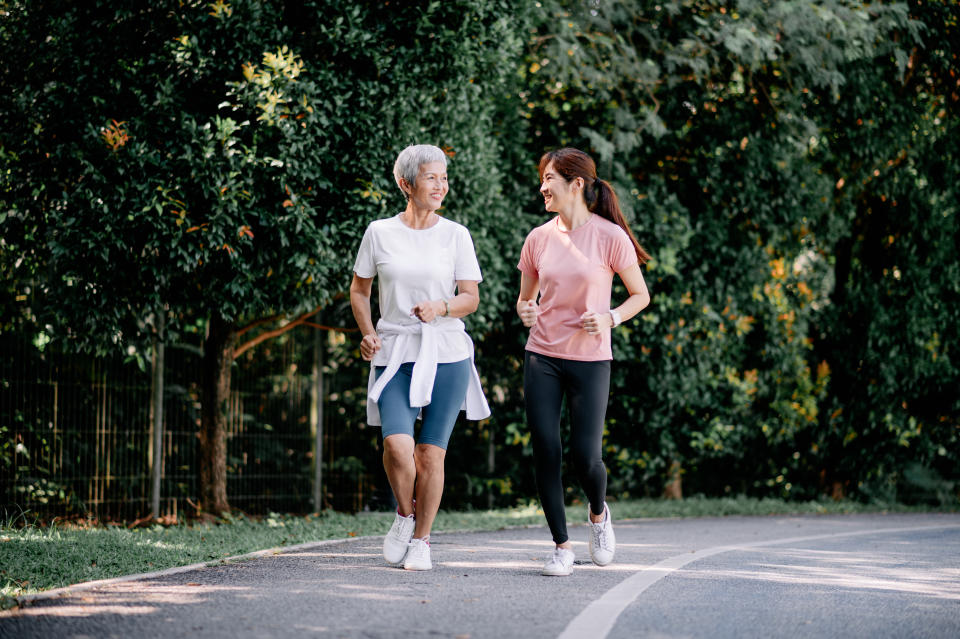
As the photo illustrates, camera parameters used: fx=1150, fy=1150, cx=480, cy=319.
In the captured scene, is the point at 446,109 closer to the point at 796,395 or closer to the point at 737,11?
the point at 737,11

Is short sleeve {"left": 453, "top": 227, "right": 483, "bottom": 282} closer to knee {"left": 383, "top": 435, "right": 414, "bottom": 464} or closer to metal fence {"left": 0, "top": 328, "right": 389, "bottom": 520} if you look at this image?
knee {"left": 383, "top": 435, "right": 414, "bottom": 464}

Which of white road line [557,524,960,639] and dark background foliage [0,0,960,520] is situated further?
dark background foliage [0,0,960,520]

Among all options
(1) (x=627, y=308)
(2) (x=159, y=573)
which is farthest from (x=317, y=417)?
(1) (x=627, y=308)

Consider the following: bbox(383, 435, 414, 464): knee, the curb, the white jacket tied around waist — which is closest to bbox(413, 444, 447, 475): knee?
bbox(383, 435, 414, 464): knee

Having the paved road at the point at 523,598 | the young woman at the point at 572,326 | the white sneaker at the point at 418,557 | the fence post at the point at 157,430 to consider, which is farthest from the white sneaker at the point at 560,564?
the fence post at the point at 157,430

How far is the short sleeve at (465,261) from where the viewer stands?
6414 mm

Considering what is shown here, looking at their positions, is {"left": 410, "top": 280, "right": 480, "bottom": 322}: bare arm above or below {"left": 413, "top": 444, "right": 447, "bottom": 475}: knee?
above

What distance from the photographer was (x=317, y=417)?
1341cm

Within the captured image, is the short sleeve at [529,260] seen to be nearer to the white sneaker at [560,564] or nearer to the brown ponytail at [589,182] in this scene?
the brown ponytail at [589,182]

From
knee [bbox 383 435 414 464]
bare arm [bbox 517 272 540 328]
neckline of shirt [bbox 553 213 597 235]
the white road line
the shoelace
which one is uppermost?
neckline of shirt [bbox 553 213 597 235]

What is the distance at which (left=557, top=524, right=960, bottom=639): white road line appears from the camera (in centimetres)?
459

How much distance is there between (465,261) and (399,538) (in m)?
1.58

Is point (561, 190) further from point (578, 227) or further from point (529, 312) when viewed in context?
point (529, 312)

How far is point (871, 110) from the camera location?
14.0 metres
